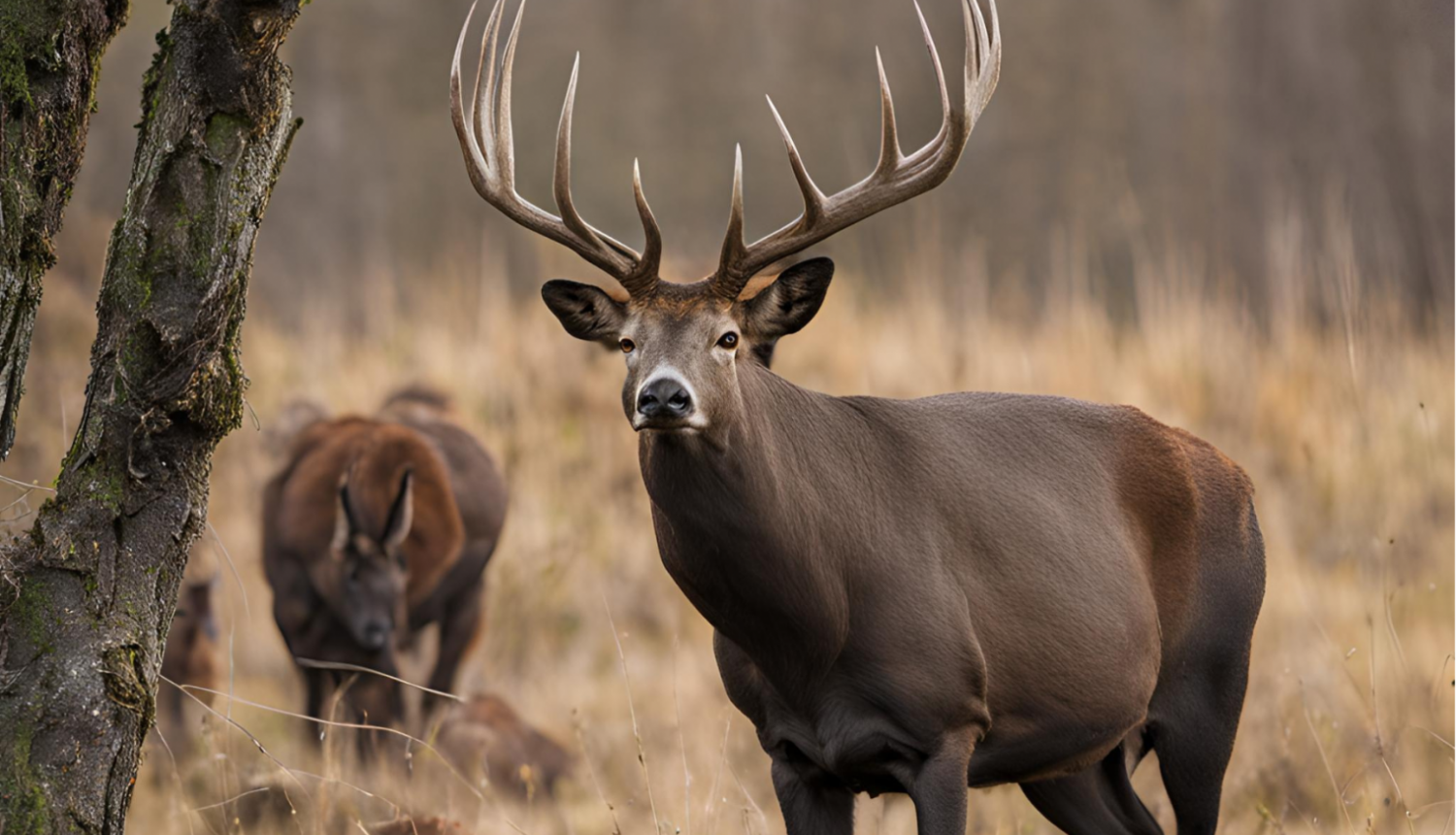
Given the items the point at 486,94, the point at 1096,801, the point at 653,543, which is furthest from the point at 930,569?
the point at 653,543

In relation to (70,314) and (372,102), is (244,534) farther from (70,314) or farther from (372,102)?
(372,102)

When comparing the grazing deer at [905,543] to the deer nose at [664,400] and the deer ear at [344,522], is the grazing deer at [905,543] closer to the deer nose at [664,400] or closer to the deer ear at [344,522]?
the deer nose at [664,400]

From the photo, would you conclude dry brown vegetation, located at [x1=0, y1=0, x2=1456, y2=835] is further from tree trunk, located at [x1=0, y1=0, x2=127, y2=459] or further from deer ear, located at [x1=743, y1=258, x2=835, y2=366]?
deer ear, located at [x1=743, y1=258, x2=835, y2=366]

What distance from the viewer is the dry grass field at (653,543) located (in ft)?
26.8

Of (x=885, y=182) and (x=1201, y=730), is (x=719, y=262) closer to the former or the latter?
(x=885, y=182)

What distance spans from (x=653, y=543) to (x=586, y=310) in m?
6.79

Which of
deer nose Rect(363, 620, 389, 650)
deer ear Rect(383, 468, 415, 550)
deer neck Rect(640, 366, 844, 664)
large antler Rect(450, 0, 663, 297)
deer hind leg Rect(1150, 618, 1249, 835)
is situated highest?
large antler Rect(450, 0, 663, 297)

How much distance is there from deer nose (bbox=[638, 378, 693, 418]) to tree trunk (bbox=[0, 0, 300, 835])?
0.90 metres

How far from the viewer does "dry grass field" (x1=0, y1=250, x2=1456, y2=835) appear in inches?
321

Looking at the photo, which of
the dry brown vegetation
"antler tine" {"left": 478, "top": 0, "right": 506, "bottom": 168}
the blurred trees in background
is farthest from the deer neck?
the blurred trees in background

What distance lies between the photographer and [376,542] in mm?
8266

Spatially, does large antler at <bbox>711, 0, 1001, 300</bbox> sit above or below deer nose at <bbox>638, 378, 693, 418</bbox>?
above

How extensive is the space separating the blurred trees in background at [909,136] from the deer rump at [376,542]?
7309 mm

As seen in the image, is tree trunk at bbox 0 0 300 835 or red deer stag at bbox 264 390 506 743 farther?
red deer stag at bbox 264 390 506 743
